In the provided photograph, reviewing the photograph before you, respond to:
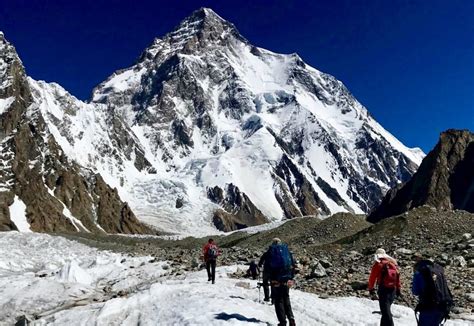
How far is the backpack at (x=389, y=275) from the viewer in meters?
14.4

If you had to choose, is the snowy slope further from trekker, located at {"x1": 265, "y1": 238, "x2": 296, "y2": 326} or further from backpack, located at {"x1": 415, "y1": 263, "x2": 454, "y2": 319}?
backpack, located at {"x1": 415, "y1": 263, "x2": 454, "y2": 319}

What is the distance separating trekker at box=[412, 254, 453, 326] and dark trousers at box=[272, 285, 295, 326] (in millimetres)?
4065

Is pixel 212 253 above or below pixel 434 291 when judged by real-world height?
above

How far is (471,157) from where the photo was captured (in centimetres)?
15288

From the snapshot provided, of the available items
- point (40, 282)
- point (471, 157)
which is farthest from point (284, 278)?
point (471, 157)

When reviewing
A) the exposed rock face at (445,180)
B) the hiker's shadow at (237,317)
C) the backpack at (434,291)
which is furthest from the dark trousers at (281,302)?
the exposed rock face at (445,180)

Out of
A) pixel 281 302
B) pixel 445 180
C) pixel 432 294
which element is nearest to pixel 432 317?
pixel 432 294

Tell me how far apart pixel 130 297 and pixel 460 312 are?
480 inches

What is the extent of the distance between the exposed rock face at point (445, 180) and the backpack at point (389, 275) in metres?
129

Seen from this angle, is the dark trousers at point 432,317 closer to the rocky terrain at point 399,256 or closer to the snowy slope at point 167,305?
the snowy slope at point 167,305

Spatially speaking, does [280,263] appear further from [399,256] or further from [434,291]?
[399,256]

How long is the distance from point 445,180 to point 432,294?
467ft

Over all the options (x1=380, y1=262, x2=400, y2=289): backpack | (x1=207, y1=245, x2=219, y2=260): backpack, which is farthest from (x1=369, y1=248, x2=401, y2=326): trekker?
(x1=207, y1=245, x2=219, y2=260): backpack

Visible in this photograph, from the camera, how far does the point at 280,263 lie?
16.2 meters
